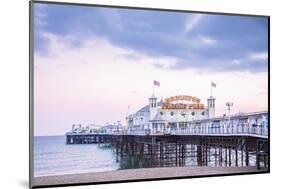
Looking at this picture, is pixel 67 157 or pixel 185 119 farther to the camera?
pixel 185 119

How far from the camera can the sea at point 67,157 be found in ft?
14.5

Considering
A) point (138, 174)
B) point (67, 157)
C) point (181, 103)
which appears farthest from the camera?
point (181, 103)

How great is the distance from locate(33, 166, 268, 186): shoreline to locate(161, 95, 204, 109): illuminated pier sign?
62 cm

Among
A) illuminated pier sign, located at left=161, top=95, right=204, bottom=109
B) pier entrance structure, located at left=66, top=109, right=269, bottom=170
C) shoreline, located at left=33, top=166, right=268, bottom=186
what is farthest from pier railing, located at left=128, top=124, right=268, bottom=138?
shoreline, located at left=33, top=166, right=268, bottom=186

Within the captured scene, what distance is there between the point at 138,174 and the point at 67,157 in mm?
717

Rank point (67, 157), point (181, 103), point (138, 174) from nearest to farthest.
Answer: point (67, 157) < point (138, 174) < point (181, 103)

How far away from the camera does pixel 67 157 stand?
457cm

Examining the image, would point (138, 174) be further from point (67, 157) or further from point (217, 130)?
point (217, 130)

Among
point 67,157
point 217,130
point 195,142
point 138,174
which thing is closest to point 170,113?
point 195,142

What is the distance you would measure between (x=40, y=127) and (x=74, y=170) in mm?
528

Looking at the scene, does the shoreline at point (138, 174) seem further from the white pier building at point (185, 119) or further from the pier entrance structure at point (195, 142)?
the white pier building at point (185, 119)

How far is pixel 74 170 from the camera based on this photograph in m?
4.56

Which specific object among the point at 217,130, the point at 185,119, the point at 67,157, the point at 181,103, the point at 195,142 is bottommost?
the point at 67,157

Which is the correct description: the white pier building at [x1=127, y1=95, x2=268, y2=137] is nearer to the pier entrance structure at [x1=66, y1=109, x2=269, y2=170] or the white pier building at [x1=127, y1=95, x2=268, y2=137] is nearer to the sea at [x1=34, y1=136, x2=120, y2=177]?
the pier entrance structure at [x1=66, y1=109, x2=269, y2=170]
